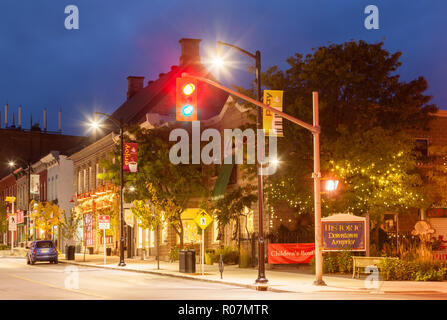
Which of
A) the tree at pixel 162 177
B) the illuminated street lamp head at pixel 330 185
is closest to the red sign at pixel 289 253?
the illuminated street lamp head at pixel 330 185

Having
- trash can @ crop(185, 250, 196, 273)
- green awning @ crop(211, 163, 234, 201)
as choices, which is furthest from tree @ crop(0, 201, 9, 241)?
trash can @ crop(185, 250, 196, 273)

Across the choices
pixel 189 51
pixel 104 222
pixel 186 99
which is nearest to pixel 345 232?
pixel 186 99

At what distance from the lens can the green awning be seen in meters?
37.3

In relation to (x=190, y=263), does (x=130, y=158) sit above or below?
above

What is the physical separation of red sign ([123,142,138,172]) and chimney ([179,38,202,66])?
15683 mm

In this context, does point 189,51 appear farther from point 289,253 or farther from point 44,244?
point 289,253

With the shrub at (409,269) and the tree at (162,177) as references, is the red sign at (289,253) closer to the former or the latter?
the shrub at (409,269)

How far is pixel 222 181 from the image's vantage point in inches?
1484

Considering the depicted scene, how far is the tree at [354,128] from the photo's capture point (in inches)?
1091

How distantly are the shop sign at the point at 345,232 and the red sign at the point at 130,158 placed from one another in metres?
14.8

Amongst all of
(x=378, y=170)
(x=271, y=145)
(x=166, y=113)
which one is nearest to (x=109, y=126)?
(x=166, y=113)

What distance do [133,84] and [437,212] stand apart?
3465cm

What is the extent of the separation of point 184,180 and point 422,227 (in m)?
13.1
